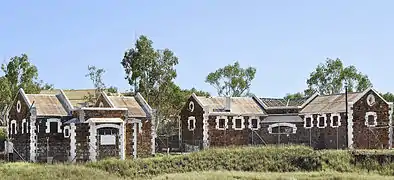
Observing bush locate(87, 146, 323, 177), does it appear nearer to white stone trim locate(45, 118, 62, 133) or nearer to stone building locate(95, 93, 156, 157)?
stone building locate(95, 93, 156, 157)

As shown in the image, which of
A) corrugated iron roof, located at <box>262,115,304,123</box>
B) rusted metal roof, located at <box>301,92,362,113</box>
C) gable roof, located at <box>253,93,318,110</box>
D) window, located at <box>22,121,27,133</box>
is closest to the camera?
window, located at <box>22,121,27,133</box>

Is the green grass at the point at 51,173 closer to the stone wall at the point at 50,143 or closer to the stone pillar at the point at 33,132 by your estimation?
the stone pillar at the point at 33,132

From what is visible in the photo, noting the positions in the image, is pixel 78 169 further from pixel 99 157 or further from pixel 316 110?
pixel 316 110

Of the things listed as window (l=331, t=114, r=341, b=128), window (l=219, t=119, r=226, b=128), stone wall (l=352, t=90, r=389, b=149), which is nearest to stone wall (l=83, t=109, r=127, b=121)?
window (l=219, t=119, r=226, b=128)

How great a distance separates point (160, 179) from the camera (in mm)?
40344

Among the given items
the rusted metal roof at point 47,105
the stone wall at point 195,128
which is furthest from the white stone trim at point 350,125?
the rusted metal roof at point 47,105

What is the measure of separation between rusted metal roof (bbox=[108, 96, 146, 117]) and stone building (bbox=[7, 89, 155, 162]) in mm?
2070

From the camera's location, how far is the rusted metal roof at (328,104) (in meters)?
57.5

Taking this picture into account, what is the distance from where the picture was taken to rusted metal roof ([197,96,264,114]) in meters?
A: 60.8

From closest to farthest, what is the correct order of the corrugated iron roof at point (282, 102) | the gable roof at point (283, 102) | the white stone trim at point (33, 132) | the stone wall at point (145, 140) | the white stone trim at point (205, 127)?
1. the white stone trim at point (33, 132)
2. the stone wall at point (145, 140)
3. the white stone trim at point (205, 127)
4. the gable roof at point (283, 102)
5. the corrugated iron roof at point (282, 102)

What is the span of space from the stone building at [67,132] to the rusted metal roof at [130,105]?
6.79 ft

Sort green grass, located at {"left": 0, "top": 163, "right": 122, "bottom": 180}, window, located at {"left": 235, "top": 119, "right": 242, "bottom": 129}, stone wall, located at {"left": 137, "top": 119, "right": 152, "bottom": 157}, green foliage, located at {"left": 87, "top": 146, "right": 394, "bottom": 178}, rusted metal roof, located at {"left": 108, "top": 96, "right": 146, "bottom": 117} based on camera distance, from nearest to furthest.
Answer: green grass, located at {"left": 0, "top": 163, "right": 122, "bottom": 180} → green foliage, located at {"left": 87, "top": 146, "right": 394, "bottom": 178} → stone wall, located at {"left": 137, "top": 119, "right": 152, "bottom": 157} → rusted metal roof, located at {"left": 108, "top": 96, "right": 146, "bottom": 117} → window, located at {"left": 235, "top": 119, "right": 242, "bottom": 129}

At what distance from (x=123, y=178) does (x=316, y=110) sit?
73.6ft

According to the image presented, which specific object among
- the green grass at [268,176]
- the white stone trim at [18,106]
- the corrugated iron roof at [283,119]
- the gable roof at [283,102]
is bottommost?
the green grass at [268,176]
